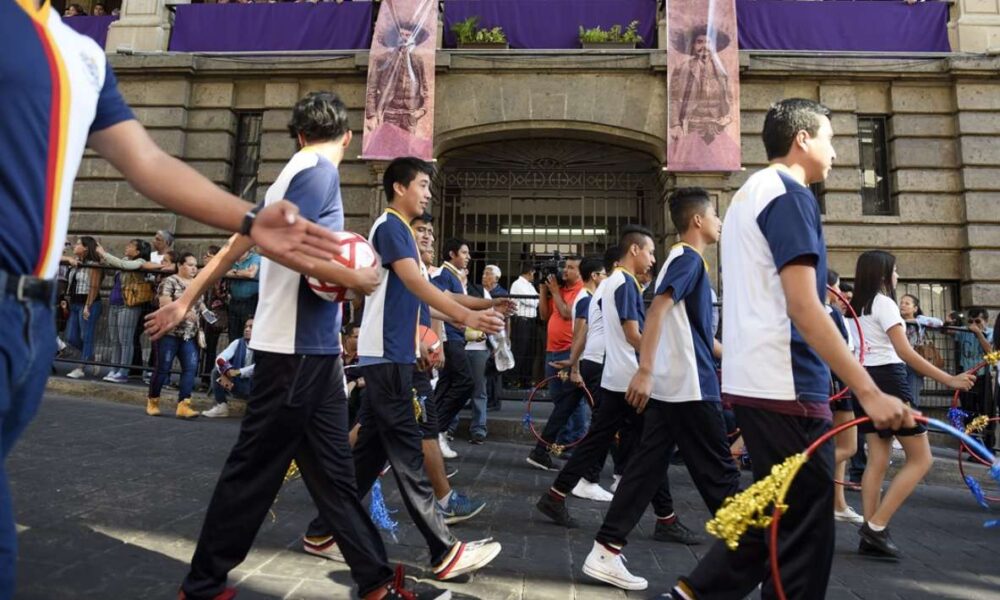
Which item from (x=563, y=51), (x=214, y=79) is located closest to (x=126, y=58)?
(x=214, y=79)

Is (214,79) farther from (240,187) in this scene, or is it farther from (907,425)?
(907,425)

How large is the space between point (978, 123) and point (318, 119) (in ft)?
48.1

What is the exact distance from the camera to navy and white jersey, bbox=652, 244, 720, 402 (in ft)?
11.8

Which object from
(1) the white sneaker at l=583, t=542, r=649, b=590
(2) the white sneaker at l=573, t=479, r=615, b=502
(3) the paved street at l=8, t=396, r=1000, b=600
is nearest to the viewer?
(3) the paved street at l=8, t=396, r=1000, b=600

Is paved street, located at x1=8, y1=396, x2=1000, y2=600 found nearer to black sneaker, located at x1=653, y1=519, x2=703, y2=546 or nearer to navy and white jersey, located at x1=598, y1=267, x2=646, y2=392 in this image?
black sneaker, located at x1=653, y1=519, x2=703, y2=546

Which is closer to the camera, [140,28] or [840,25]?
[840,25]

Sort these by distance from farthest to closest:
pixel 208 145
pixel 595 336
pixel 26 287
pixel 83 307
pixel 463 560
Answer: pixel 208 145 → pixel 83 307 → pixel 595 336 → pixel 463 560 → pixel 26 287

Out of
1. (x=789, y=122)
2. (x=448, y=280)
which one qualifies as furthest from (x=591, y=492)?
(x=789, y=122)

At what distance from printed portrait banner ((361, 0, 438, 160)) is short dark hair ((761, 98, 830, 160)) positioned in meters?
10.8

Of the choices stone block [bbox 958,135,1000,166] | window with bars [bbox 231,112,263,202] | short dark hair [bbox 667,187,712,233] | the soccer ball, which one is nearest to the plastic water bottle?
short dark hair [bbox 667,187,712,233]

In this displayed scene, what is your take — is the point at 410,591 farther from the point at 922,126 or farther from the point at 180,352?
the point at 922,126

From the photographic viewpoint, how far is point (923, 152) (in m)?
13.0

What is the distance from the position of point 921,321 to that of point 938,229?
457 cm

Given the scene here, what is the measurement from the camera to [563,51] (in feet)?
43.5
